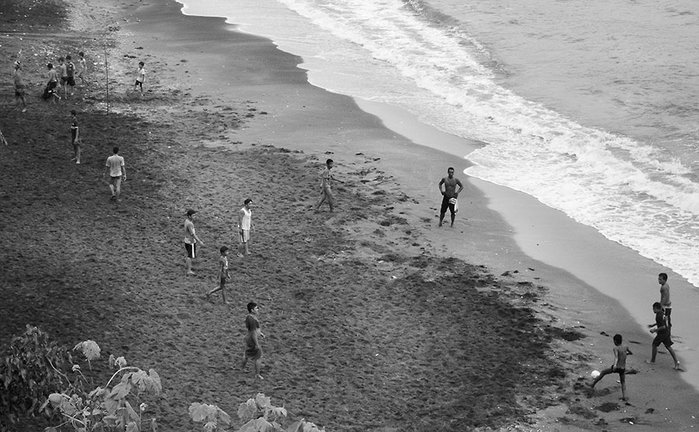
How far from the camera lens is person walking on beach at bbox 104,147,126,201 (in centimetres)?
2427

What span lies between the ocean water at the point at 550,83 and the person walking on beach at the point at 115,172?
34.7 feet

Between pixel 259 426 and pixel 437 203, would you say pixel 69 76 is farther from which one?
pixel 259 426

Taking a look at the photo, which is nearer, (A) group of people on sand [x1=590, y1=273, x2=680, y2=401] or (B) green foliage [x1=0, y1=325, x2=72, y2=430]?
(B) green foliage [x1=0, y1=325, x2=72, y2=430]

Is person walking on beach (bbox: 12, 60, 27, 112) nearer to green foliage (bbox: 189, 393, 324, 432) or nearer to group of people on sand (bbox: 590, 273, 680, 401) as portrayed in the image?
group of people on sand (bbox: 590, 273, 680, 401)

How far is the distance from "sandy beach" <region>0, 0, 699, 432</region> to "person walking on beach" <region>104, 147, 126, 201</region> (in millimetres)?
345

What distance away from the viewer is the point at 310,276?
2186 centimetres

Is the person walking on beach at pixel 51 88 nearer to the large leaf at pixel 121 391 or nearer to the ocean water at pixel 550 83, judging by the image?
the ocean water at pixel 550 83

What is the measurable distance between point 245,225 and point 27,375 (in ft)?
34.0

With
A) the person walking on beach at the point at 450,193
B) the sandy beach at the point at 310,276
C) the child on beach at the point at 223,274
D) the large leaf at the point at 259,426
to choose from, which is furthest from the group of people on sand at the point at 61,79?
the large leaf at the point at 259,426

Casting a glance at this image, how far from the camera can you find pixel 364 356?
18.7 meters

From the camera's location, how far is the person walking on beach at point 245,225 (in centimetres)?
2184

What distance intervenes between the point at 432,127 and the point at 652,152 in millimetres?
7478

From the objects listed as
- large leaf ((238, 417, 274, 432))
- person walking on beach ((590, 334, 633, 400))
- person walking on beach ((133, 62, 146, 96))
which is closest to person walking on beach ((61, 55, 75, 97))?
person walking on beach ((133, 62, 146, 96))

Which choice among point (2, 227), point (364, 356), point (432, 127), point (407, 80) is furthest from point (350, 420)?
point (407, 80)
